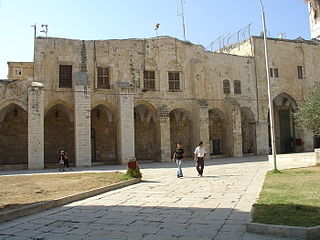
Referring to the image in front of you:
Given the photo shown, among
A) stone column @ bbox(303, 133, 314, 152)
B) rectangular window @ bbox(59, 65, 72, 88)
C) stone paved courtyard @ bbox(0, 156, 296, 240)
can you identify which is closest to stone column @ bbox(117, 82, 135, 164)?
rectangular window @ bbox(59, 65, 72, 88)

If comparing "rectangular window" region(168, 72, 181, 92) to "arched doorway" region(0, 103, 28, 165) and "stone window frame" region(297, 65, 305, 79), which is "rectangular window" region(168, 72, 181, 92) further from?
"stone window frame" region(297, 65, 305, 79)

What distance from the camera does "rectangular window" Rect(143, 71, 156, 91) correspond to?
85.9ft

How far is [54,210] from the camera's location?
791cm

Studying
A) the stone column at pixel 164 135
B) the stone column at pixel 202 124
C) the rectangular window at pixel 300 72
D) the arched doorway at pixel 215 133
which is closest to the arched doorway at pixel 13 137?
the stone column at pixel 164 135

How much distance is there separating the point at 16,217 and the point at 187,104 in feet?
69.5

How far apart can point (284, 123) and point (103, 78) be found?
19758 mm

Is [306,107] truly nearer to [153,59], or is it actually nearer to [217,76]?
[217,76]

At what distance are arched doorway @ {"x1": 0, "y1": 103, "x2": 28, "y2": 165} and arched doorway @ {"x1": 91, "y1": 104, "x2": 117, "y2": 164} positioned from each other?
218 inches

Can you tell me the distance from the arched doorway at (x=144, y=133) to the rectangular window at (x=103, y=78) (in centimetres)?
450

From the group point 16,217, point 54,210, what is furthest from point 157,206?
point 16,217

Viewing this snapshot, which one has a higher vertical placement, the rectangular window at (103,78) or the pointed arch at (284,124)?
the rectangular window at (103,78)

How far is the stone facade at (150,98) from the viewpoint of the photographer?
2323cm

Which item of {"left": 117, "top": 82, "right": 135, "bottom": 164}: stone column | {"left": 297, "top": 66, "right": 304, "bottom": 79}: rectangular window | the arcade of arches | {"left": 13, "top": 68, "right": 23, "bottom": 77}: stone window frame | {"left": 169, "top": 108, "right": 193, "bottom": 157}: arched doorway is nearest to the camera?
{"left": 117, "top": 82, "right": 135, "bottom": 164}: stone column

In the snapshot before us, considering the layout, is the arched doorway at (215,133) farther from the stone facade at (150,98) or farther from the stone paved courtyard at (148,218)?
the stone paved courtyard at (148,218)
